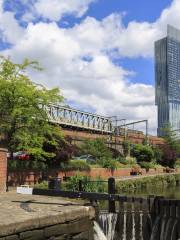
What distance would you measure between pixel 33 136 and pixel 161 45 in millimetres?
129961

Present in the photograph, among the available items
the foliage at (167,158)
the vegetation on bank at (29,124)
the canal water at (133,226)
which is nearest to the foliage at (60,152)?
the vegetation on bank at (29,124)

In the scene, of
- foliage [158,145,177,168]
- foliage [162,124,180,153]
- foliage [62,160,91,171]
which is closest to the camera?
foliage [62,160,91,171]

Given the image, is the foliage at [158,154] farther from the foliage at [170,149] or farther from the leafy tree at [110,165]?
the leafy tree at [110,165]

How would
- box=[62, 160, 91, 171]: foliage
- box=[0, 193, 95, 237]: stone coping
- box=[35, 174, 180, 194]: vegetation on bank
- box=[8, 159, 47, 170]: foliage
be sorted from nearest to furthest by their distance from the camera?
1. box=[0, 193, 95, 237]: stone coping
2. box=[35, 174, 180, 194]: vegetation on bank
3. box=[8, 159, 47, 170]: foliage
4. box=[62, 160, 91, 171]: foliage

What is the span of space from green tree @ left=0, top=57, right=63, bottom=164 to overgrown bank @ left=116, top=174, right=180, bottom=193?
8.12 m

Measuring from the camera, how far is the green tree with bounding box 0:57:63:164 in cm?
3059

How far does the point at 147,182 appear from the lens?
146ft

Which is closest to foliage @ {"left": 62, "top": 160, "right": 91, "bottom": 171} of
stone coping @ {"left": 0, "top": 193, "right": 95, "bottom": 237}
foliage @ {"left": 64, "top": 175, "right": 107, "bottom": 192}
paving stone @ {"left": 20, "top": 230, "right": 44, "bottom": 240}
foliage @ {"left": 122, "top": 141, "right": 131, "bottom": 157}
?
foliage @ {"left": 64, "top": 175, "right": 107, "bottom": 192}

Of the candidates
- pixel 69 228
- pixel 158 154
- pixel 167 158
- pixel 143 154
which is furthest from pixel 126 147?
pixel 69 228

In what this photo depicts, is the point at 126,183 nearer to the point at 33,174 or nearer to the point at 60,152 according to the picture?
the point at 60,152

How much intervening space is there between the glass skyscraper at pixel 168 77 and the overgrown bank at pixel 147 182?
73331mm

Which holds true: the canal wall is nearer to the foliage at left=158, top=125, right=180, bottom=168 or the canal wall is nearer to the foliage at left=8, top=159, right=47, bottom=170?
the foliage at left=8, top=159, right=47, bottom=170

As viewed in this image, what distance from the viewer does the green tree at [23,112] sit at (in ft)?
100

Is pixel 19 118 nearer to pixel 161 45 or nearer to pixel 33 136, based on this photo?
pixel 33 136
